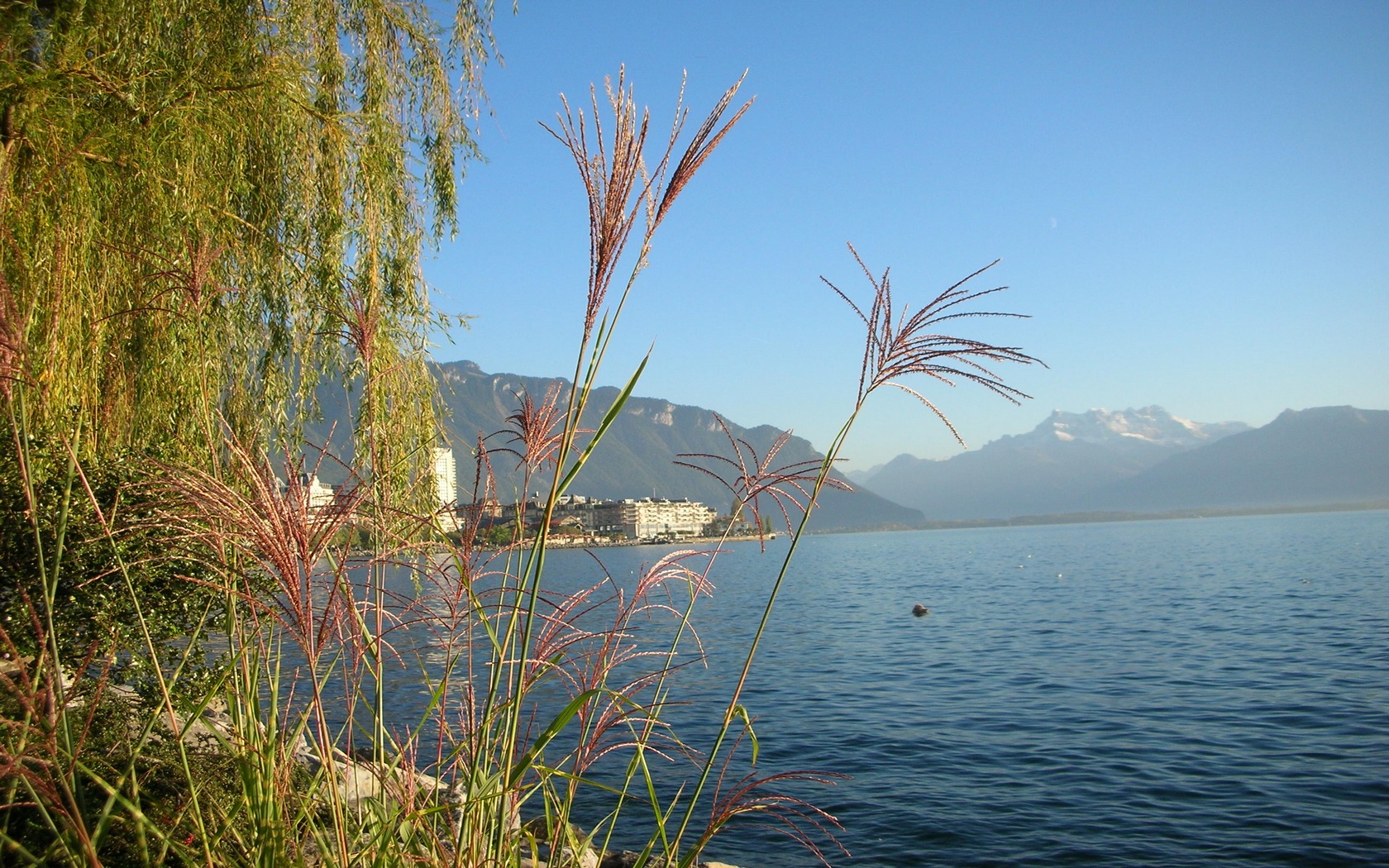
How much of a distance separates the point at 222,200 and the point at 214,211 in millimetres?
155

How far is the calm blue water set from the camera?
822 cm

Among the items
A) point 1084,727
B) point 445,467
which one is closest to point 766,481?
point 445,467

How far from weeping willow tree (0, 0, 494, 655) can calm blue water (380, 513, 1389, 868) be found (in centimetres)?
361

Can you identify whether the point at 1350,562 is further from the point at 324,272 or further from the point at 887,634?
the point at 324,272

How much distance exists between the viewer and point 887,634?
2567 centimetres

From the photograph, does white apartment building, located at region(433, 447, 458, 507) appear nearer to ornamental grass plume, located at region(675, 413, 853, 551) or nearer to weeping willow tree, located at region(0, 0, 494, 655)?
weeping willow tree, located at region(0, 0, 494, 655)

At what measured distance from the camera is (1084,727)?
41.3 ft

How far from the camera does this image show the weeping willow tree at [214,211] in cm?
481

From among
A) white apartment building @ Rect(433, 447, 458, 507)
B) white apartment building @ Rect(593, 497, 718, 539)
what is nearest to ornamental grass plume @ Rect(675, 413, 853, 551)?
white apartment building @ Rect(433, 447, 458, 507)

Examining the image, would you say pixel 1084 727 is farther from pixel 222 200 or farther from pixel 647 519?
pixel 647 519

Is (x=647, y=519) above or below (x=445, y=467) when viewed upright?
below

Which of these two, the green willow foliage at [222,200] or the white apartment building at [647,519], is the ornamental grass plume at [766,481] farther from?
the white apartment building at [647,519]

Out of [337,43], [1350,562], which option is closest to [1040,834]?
[337,43]

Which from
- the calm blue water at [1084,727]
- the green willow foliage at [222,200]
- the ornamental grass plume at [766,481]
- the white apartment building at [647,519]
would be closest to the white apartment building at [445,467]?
the green willow foliage at [222,200]
